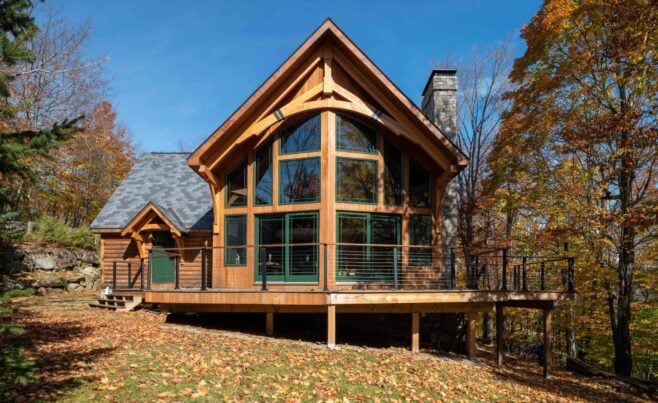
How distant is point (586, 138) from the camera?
14.1 metres

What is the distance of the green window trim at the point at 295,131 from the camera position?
1355cm

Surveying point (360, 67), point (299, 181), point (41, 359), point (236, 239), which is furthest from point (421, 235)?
point (41, 359)

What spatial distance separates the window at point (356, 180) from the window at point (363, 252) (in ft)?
1.68

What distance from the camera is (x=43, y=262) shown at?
19.7 meters

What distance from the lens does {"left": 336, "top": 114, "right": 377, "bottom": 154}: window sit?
13.6m

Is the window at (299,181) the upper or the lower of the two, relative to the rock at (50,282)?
upper

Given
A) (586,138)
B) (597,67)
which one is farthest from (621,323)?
(597,67)

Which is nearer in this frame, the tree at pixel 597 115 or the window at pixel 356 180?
the tree at pixel 597 115

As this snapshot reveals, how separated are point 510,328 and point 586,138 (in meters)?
15.8

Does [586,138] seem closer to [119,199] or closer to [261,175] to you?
[261,175]

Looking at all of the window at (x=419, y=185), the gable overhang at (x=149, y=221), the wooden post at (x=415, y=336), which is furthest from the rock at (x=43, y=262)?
the wooden post at (x=415, y=336)

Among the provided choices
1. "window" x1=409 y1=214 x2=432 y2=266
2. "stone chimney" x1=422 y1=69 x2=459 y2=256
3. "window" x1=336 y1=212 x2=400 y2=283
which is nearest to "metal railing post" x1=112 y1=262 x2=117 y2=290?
"window" x1=336 y1=212 x2=400 y2=283

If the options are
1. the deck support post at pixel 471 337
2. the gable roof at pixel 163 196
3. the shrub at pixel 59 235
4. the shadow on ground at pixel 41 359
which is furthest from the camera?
the shrub at pixel 59 235

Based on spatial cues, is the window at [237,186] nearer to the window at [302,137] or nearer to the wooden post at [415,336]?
the window at [302,137]
